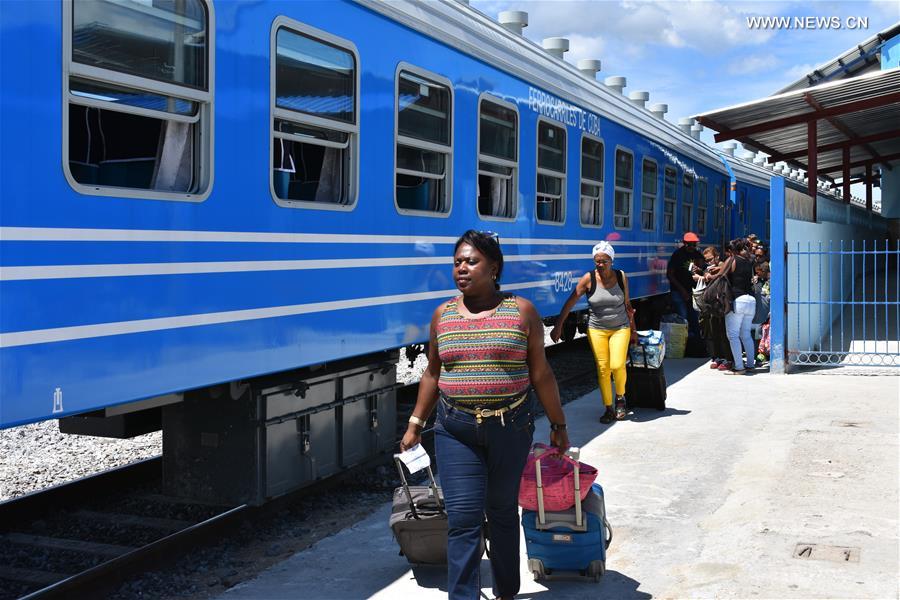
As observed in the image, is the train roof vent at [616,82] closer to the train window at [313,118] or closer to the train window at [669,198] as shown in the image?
the train window at [669,198]

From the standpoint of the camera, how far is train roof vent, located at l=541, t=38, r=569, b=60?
11164mm

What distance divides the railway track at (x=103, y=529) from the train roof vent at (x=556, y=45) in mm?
5656

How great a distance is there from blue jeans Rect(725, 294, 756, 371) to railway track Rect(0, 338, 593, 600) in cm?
589

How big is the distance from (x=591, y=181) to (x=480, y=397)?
7083mm

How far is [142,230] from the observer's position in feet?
14.8

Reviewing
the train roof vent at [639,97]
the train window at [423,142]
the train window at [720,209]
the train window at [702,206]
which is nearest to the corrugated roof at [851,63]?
the train window at [720,209]

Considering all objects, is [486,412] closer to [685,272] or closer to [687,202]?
[685,272]

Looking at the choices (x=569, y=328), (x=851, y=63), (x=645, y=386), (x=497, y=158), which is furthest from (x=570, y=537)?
(x=851, y=63)

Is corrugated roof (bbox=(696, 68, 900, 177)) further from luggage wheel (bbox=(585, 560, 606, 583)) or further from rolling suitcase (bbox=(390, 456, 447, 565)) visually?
rolling suitcase (bbox=(390, 456, 447, 565))

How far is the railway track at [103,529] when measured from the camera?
17.0 feet

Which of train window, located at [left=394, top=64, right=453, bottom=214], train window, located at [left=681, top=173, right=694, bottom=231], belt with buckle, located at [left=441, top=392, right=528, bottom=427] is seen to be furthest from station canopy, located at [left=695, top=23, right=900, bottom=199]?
belt with buckle, located at [left=441, top=392, right=528, bottom=427]

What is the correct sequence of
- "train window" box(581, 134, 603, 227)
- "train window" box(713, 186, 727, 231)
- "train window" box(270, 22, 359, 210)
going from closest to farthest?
1. "train window" box(270, 22, 359, 210)
2. "train window" box(581, 134, 603, 227)
3. "train window" box(713, 186, 727, 231)

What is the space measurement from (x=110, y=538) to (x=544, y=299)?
475 centimetres

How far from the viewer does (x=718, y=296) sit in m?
11.7
